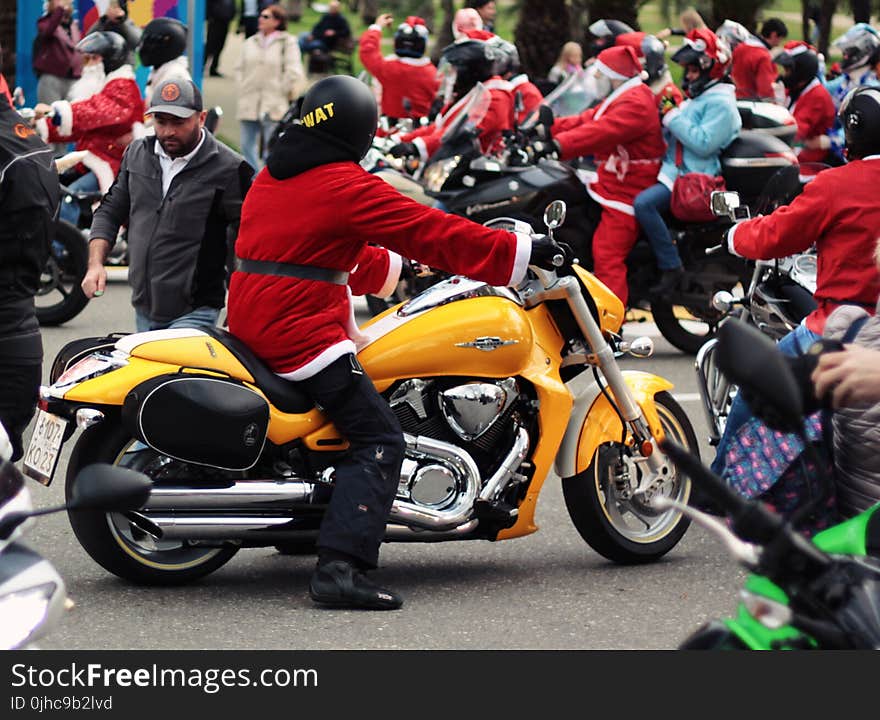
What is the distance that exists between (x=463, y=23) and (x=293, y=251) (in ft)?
31.8

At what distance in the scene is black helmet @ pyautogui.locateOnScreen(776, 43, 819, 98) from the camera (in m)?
13.4

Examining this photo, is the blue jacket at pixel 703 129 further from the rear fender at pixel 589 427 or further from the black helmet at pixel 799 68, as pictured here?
the rear fender at pixel 589 427

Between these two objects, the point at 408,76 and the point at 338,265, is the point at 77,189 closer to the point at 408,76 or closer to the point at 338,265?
the point at 408,76

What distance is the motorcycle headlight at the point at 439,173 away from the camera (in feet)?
36.0

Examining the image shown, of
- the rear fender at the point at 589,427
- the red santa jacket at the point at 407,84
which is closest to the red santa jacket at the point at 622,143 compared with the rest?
the rear fender at the point at 589,427

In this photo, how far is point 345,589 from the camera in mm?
5496

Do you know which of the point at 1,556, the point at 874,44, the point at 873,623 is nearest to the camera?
the point at 873,623

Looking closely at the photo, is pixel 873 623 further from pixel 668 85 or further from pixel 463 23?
pixel 463 23

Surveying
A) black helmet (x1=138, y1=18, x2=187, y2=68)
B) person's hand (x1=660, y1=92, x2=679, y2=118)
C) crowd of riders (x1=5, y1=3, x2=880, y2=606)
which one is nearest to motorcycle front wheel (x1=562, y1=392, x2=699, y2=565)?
crowd of riders (x1=5, y1=3, x2=880, y2=606)

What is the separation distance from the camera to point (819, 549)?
10.3ft

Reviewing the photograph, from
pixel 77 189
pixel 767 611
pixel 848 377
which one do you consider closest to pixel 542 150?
pixel 77 189

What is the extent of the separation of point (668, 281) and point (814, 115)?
327 centimetres

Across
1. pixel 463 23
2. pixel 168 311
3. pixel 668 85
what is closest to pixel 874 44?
pixel 668 85

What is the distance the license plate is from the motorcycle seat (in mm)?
581
